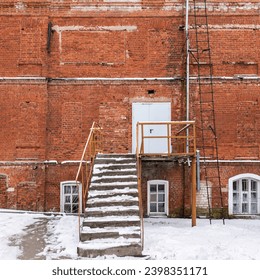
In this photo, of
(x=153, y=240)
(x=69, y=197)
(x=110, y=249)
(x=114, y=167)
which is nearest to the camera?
(x=110, y=249)

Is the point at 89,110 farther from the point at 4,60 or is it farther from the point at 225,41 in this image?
the point at 225,41

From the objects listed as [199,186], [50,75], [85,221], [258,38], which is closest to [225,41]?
[258,38]

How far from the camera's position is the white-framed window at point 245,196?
43.0ft

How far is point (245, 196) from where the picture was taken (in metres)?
13.1

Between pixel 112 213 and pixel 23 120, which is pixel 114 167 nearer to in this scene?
pixel 112 213

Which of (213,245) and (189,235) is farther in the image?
(189,235)

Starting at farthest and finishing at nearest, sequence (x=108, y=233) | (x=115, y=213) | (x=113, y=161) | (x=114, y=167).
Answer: (x=113, y=161)
(x=114, y=167)
(x=115, y=213)
(x=108, y=233)

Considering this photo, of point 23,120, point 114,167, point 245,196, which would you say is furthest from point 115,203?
point 245,196

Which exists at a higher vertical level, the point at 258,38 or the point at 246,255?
the point at 258,38

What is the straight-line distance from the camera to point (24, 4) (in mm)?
13383

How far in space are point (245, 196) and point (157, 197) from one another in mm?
3197

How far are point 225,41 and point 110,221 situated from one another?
826 centimetres

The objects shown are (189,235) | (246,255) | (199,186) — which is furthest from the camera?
(199,186)

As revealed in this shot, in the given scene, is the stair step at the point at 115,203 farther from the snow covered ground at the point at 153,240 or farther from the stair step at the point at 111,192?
the snow covered ground at the point at 153,240
